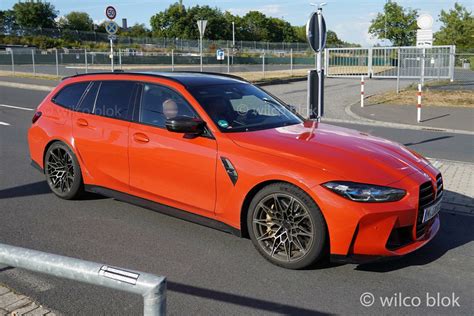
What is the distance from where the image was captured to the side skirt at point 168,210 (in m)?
4.44

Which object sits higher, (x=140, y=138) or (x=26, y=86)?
(x=26, y=86)

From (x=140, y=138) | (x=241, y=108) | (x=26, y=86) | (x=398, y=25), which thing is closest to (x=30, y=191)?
(x=140, y=138)

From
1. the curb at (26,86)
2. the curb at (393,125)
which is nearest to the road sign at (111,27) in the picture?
the curb at (26,86)

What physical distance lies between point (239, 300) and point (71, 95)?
3.74 m

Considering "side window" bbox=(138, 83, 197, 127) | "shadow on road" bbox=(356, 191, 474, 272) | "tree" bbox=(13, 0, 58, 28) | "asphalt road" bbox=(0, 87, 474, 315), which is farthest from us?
"tree" bbox=(13, 0, 58, 28)

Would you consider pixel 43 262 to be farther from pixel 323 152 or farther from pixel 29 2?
pixel 29 2

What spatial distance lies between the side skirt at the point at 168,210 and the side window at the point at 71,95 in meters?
1.08

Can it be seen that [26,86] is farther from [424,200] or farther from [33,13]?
[33,13]

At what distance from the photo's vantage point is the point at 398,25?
197 feet

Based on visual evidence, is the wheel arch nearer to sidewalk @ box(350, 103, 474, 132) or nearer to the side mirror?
the side mirror

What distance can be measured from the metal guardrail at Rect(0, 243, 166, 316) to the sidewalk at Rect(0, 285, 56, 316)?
134 cm

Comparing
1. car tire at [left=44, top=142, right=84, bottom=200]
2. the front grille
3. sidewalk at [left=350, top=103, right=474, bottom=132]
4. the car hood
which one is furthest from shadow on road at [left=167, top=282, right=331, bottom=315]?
sidewalk at [left=350, top=103, right=474, bottom=132]

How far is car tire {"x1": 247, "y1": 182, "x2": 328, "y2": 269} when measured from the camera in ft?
12.6

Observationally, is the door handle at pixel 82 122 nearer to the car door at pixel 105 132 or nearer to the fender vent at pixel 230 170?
the car door at pixel 105 132
